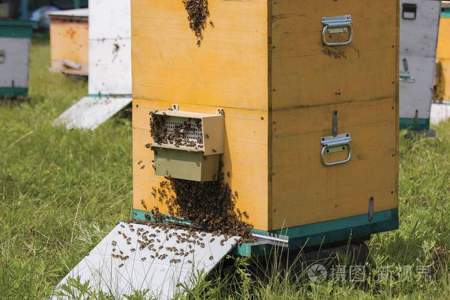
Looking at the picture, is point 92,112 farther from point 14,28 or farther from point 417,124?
point 417,124

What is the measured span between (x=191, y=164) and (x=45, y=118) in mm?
5140

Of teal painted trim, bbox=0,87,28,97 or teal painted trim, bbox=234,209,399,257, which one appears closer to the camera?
teal painted trim, bbox=234,209,399,257

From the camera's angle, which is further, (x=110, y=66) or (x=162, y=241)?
(x=110, y=66)

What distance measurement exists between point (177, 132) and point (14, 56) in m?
6.31

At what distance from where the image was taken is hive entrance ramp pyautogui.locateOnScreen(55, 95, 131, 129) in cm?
843

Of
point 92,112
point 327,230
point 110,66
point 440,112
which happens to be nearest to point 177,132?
point 327,230

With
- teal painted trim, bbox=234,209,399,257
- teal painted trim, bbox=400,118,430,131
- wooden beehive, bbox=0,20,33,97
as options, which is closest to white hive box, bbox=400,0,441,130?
teal painted trim, bbox=400,118,430,131

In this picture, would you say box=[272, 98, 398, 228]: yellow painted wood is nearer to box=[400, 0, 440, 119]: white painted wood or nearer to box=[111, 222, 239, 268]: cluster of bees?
box=[111, 222, 239, 268]: cluster of bees

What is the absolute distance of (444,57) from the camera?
8.82m

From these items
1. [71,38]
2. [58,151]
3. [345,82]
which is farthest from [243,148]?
[71,38]

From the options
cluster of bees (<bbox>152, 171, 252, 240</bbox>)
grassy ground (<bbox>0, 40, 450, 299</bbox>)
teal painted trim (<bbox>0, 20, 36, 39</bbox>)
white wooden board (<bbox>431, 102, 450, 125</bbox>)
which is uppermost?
teal painted trim (<bbox>0, 20, 36, 39</bbox>)

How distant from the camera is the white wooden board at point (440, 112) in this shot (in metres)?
8.77

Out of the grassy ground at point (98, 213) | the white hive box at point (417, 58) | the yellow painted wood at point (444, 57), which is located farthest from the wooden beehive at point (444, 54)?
the white hive box at point (417, 58)

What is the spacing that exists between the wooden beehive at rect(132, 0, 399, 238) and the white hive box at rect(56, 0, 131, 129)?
13.6ft
